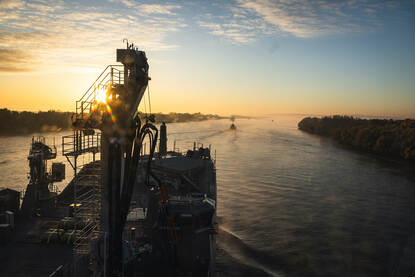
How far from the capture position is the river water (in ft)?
65.8

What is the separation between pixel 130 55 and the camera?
32.2 ft

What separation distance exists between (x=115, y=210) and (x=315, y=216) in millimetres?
24861

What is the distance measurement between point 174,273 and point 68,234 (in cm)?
810

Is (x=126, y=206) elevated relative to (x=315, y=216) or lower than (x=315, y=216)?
elevated

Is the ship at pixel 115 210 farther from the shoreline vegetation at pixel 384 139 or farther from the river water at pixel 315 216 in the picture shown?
the shoreline vegetation at pixel 384 139

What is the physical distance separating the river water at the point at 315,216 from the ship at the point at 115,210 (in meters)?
6.22

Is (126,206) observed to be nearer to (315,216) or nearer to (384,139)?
(315,216)

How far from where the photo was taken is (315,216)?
28.7 meters

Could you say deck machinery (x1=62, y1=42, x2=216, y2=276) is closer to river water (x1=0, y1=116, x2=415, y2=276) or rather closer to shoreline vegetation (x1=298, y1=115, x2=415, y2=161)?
river water (x1=0, y1=116, x2=415, y2=276)

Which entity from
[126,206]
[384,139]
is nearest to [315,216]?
[126,206]

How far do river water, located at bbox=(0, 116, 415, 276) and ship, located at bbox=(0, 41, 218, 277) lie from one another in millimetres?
6224

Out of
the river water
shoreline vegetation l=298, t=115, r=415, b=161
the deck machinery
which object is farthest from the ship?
shoreline vegetation l=298, t=115, r=415, b=161

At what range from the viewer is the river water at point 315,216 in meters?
20.0

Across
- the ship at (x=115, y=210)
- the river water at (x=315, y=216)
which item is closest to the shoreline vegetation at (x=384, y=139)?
the river water at (x=315, y=216)
